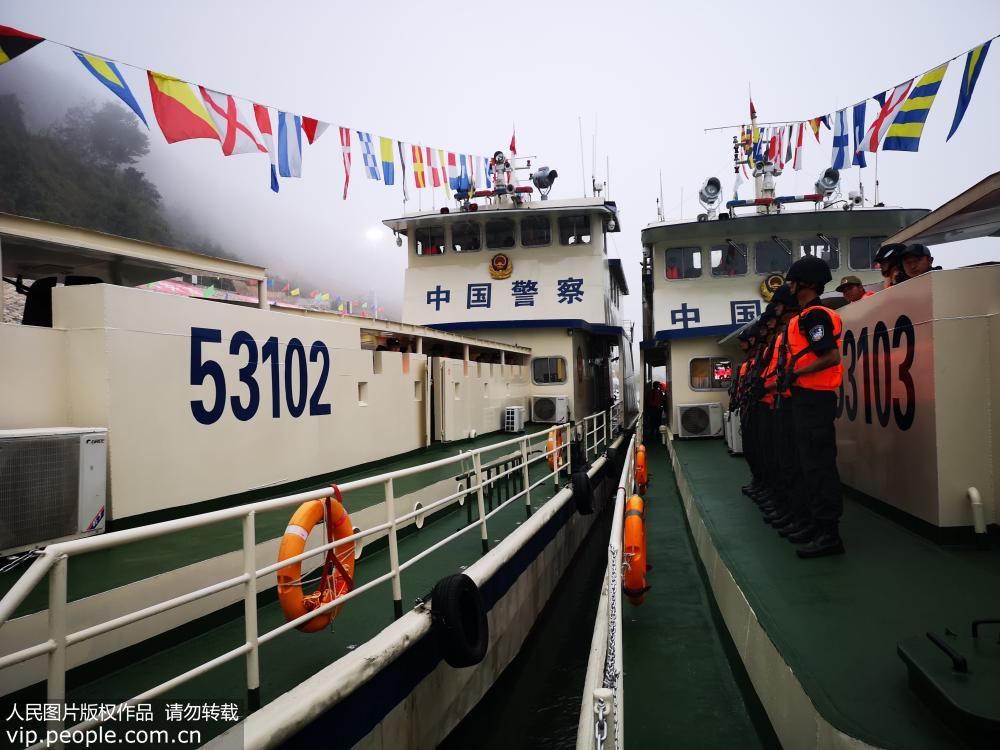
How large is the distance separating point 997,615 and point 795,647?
1075 mm

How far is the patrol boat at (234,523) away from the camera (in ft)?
9.33

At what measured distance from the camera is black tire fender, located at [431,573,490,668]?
3764 millimetres

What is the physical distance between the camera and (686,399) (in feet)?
42.9

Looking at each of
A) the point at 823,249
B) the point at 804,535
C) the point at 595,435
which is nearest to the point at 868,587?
the point at 804,535

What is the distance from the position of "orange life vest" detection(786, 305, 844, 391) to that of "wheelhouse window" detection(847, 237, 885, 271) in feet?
34.8

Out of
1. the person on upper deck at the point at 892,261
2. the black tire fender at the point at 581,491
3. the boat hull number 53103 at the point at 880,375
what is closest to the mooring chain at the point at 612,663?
the boat hull number 53103 at the point at 880,375

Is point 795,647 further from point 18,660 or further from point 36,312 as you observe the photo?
point 36,312

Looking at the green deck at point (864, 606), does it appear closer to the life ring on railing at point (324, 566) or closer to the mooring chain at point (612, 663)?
the mooring chain at point (612, 663)

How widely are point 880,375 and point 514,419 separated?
8594mm

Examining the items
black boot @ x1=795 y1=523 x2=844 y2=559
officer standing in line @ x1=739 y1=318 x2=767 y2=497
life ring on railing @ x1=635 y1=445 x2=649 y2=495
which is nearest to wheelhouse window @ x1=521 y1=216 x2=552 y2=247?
life ring on railing @ x1=635 y1=445 x2=649 y2=495

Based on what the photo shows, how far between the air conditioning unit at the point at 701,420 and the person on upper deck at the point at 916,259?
24.1ft

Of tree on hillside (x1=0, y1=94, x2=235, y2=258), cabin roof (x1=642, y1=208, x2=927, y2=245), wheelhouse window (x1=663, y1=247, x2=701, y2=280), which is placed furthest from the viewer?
tree on hillside (x1=0, y1=94, x2=235, y2=258)

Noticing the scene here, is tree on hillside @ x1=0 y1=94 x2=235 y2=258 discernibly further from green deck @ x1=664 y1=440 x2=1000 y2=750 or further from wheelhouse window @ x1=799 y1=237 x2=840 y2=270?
green deck @ x1=664 y1=440 x2=1000 y2=750

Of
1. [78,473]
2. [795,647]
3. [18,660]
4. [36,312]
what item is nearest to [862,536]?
[795,647]
